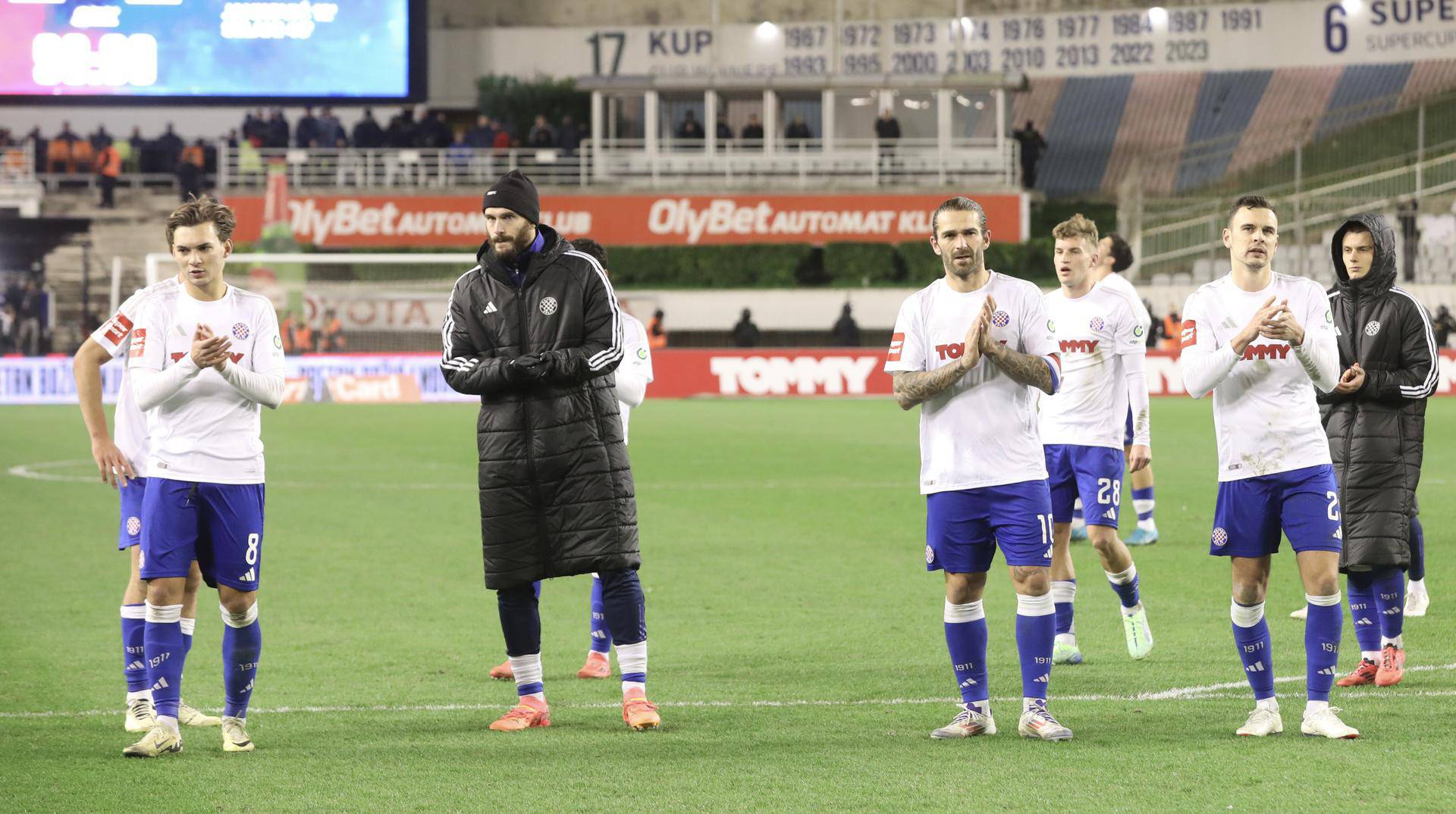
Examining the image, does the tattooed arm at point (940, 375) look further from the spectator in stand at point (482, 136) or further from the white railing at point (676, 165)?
the spectator in stand at point (482, 136)

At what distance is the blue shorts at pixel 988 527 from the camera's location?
6176 millimetres

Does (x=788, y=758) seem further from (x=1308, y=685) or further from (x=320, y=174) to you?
(x=320, y=174)

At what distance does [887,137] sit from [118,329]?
37.4 metres

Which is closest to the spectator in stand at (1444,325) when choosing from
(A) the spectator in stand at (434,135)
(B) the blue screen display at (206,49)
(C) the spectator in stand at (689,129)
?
(C) the spectator in stand at (689,129)

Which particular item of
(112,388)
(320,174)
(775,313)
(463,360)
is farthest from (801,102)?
(463,360)

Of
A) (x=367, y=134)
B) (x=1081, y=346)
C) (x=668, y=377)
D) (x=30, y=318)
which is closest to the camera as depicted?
(x=1081, y=346)

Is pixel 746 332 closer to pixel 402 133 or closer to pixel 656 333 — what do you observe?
pixel 656 333

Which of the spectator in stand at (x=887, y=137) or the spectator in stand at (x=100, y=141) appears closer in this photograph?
the spectator in stand at (x=100, y=141)

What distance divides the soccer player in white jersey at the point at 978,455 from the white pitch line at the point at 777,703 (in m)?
0.74

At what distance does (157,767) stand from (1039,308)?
3.59m

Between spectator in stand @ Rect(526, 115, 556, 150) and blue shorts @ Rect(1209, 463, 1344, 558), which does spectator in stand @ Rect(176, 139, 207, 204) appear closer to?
spectator in stand @ Rect(526, 115, 556, 150)

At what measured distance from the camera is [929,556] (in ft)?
20.7

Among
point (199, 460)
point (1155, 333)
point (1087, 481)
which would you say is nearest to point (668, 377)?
point (1155, 333)

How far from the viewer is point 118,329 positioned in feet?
21.1
